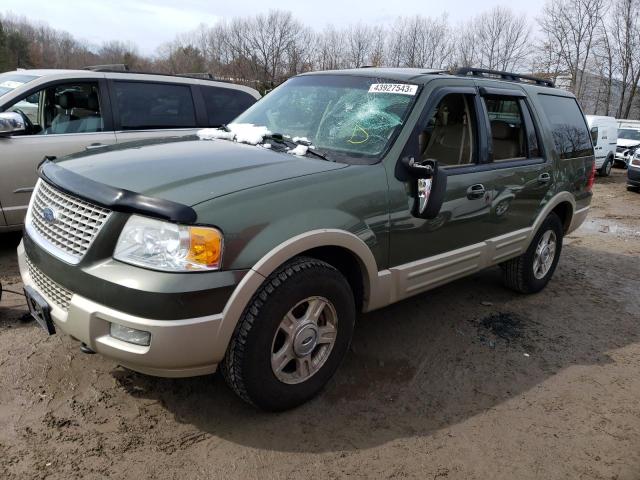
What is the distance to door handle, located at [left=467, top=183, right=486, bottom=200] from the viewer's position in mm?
3691

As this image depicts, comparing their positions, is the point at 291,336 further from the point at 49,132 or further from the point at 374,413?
the point at 49,132

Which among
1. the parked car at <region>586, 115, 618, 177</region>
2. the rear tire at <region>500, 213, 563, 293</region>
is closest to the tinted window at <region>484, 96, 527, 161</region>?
the rear tire at <region>500, 213, 563, 293</region>

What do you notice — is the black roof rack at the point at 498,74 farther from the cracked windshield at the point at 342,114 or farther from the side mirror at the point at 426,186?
the side mirror at the point at 426,186

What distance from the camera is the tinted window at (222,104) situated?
643 cm

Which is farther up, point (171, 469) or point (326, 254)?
point (326, 254)

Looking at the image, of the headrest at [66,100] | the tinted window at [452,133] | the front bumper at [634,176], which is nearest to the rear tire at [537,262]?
the tinted window at [452,133]

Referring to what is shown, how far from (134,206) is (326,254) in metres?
1.12

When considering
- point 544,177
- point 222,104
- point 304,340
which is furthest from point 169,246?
point 222,104

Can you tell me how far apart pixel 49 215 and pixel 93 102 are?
10.7 feet

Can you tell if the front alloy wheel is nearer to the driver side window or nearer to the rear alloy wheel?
the driver side window

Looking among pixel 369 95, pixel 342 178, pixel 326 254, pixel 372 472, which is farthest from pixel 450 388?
pixel 369 95

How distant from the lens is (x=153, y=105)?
592cm

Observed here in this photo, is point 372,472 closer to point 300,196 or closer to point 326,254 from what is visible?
point 326,254

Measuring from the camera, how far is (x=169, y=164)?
2.83 metres
